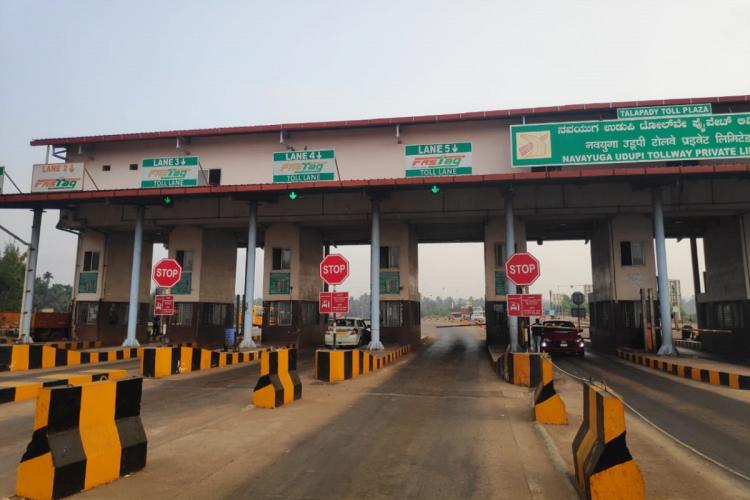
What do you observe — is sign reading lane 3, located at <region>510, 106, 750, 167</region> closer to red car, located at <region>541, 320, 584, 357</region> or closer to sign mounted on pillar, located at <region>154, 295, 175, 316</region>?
red car, located at <region>541, 320, 584, 357</region>

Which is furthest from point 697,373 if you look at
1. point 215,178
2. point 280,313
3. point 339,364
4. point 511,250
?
point 215,178

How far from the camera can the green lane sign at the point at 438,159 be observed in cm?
1973

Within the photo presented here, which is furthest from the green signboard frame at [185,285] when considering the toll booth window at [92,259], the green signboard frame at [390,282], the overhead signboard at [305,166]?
the green signboard frame at [390,282]

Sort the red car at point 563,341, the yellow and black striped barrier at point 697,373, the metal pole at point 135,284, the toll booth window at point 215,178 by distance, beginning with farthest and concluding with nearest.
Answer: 1. the toll booth window at point 215,178
2. the metal pole at point 135,284
3. the red car at point 563,341
4. the yellow and black striped barrier at point 697,373

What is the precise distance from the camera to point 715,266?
2350 centimetres

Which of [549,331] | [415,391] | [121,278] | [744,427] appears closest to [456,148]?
[549,331]

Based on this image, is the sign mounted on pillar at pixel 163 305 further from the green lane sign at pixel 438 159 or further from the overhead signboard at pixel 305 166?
the green lane sign at pixel 438 159

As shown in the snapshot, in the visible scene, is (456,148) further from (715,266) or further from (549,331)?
(715,266)

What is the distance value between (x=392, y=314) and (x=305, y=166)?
344 inches

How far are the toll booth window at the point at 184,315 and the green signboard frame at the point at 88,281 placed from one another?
4829 millimetres

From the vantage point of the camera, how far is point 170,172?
70.5ft

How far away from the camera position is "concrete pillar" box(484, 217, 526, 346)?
2314 centimetres

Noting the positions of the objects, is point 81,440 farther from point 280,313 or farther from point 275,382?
point 280,313

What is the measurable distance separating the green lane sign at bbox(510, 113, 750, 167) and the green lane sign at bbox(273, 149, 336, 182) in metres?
7.89
